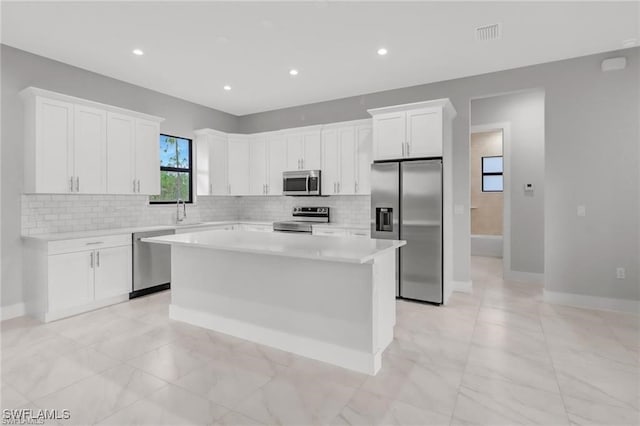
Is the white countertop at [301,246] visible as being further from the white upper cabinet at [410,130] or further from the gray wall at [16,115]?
the gray wall at [16,115]

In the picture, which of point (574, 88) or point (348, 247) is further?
point (574, 88)

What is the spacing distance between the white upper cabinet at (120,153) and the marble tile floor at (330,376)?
5.65 ft

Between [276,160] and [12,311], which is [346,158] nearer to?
[276,160]

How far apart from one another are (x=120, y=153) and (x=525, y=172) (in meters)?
6.01

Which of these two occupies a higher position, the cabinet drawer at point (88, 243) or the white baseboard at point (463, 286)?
the cabinet drawer at point (88, 243)

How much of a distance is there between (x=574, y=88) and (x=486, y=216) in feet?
13.1

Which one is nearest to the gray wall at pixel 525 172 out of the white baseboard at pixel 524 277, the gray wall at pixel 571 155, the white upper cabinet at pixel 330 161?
the white baseboard at pixel 524 277

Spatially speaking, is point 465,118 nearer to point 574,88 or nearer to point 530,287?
point 574,88

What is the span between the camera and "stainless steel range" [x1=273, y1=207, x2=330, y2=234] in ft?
17.5

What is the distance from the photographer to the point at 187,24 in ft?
10.5

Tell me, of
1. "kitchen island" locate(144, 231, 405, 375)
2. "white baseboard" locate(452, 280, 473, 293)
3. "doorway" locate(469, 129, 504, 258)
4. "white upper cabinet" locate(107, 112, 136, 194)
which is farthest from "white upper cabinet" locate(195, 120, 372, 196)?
"doorway" locate(469, 129, 504, 258)

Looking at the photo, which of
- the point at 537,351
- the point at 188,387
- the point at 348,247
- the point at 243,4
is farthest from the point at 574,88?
the point at 188,387

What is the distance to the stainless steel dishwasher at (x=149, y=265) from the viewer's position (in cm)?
435

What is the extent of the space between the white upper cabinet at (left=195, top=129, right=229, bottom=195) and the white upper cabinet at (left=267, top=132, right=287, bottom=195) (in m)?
0.84
